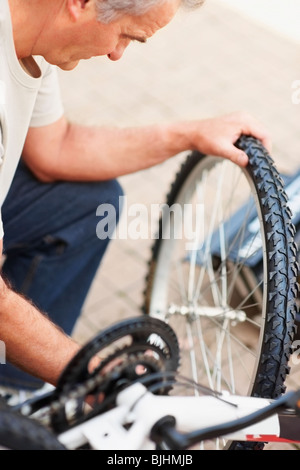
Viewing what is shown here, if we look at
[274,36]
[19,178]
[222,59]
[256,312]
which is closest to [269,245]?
[19,178]

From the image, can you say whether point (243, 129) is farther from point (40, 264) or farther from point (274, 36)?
point (274, 36)

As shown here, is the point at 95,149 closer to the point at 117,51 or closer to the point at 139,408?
the point at 117,51

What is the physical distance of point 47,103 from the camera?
1.85 m

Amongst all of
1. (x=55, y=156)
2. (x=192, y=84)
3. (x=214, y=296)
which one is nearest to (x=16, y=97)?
(x=55, y=156)

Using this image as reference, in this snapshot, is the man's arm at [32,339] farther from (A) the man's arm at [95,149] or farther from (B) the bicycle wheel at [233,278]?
(A) the man's arm at [95,149]

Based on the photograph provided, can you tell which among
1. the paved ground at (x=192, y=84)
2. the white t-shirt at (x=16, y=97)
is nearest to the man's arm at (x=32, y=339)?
the white t-shirt at (x=16, y=97)

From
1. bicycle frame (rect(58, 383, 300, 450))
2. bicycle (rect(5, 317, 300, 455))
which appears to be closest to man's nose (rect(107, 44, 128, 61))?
bicycle (rect(5, 317, 300, 455))

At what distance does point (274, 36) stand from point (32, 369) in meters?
3.22

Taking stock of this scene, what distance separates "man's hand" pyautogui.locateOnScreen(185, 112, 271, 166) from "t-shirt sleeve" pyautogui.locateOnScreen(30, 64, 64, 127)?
1.36 feet

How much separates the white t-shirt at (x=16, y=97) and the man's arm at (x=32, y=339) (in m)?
0.15

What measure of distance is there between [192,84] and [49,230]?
2025mm

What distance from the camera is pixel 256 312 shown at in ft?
7.89

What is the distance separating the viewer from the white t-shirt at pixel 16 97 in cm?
144

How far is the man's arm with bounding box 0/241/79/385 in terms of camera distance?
52.5 inches
